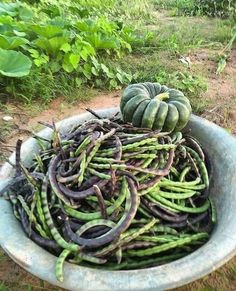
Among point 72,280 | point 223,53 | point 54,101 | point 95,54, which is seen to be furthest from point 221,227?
point 223,53

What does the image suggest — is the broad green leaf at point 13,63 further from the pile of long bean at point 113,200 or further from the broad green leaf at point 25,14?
the pile of long bean at point 113,200

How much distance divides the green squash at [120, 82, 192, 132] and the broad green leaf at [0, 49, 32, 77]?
5.55 ft

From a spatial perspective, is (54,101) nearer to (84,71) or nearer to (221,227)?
(84,71)

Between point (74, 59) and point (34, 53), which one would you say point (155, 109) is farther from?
point (34, 53)

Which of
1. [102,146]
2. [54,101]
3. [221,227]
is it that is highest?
[102,146]

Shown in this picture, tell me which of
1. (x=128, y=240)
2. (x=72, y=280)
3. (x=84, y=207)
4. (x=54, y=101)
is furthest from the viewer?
(x=54, y=101)

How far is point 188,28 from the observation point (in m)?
6.40

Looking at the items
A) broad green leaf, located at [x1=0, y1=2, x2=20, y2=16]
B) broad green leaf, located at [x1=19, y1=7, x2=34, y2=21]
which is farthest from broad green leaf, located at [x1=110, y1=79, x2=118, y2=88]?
broad green leaf, located at [x1=0, y1=2, x2=20, y2=16]

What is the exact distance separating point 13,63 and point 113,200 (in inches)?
102

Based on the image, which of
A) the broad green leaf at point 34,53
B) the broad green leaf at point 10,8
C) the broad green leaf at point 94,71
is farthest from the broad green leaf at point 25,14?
the broad green leaf at point 94,71

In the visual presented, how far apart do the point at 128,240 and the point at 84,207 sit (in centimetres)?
28

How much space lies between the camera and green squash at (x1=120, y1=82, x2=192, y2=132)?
2625 millimetres

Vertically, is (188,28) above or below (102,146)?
below

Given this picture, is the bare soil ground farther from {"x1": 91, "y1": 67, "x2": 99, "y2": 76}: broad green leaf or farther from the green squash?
the green squash
